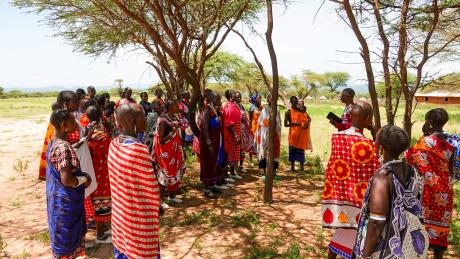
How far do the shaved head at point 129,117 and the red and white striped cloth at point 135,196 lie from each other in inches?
4.7

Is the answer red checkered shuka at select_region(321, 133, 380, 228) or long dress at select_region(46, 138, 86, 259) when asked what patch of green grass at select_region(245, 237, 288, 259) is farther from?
long dress at select_region(46, 138, 86, 259)

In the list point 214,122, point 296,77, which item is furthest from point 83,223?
point 296,77

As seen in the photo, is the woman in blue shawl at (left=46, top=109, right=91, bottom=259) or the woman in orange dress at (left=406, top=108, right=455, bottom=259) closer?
the woman in blue shawl at (left=46, top=109, right=91, bottom=259)

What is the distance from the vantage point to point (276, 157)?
7410mm

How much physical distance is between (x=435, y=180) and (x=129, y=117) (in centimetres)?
291

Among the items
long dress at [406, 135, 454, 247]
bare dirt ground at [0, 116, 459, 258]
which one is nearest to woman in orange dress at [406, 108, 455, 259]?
long dress at [406, 135, 454, 247]

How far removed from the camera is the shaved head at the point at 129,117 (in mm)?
2652

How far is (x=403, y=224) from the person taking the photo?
7.29ft

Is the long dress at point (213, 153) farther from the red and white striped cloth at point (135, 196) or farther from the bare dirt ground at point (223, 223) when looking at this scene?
the red and white striped cloth at point (135, 196)

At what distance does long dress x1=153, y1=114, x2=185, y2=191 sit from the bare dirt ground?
1.64 feet

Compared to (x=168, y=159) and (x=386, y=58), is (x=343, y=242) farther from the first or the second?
(x=168, y=159)

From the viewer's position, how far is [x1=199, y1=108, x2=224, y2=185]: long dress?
582 centimetres

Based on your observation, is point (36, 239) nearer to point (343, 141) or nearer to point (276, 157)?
point (343, 141)

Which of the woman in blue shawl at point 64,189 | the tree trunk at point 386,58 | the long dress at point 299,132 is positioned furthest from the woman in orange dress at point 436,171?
the long dress at point 299,132
